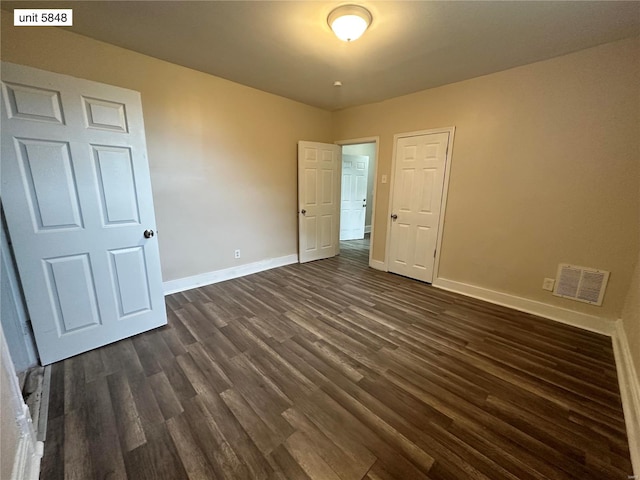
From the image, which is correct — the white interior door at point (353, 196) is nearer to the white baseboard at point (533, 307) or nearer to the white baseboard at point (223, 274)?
the white baseboard at point (223, 274)

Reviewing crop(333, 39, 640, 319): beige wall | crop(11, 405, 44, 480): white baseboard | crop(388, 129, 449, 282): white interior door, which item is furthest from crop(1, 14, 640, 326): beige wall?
crop(11, 405, 44, 480): white baseboard

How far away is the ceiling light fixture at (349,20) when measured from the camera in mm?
1735

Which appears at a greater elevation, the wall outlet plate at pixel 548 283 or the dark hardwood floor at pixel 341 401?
the wall outlet plate at pixel 548 283

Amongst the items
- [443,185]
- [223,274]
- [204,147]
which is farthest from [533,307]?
[204,147]

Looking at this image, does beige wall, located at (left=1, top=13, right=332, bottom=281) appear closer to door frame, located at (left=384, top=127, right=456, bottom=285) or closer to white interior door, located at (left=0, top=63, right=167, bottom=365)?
white interior door, located at (left=0, top=63, right=167, bottom=365)

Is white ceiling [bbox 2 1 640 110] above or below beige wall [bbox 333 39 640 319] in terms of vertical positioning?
above

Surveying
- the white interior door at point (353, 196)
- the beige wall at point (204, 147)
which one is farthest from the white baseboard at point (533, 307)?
the white interior door at point (353, 196)

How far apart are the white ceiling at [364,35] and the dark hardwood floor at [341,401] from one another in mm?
2532

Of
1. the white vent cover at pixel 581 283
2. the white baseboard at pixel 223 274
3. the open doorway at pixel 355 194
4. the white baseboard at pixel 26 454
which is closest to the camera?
the white baseboard at pixel 26 454

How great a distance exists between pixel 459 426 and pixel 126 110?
3.16 metres

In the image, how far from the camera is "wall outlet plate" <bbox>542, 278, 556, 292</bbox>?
2.59m

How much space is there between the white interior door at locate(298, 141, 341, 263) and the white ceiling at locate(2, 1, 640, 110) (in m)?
1.34

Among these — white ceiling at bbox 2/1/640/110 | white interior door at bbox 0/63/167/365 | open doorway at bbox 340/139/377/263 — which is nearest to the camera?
white interior door at bbox 0/63/167/365

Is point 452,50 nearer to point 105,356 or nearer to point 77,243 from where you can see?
point 77,243
